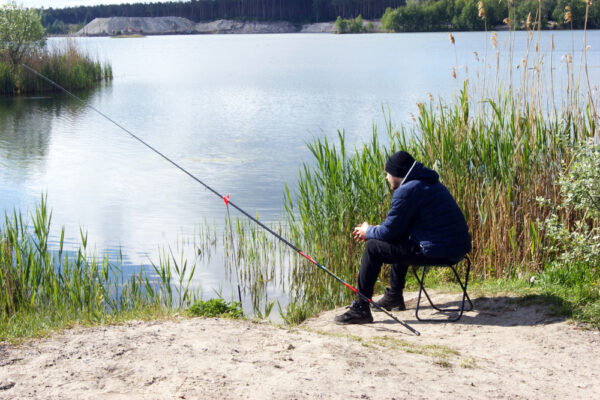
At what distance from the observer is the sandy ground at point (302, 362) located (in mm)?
3252

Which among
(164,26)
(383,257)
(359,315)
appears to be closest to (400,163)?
(383,257)

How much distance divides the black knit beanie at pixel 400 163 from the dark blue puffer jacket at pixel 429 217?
0.18 ft

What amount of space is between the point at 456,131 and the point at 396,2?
7343cm

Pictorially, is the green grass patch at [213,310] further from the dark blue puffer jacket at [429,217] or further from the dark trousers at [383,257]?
the dark blue puffer jacket at [429,217]

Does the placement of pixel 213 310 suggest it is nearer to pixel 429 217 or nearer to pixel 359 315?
pixel 359 315


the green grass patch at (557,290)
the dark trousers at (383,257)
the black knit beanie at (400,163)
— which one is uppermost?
the black knit beanie at (400,163)

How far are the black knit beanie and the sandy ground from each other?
117 centimetres

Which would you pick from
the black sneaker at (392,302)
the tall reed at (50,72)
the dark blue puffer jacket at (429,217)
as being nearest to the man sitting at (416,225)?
the dark blue puffer jacket at (429,217)

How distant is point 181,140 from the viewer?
52.1 ft

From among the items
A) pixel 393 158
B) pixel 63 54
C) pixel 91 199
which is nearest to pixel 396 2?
pixel 63 54

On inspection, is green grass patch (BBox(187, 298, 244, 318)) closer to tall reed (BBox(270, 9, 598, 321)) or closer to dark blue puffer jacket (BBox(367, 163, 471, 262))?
tall reed (BBox(270, 9, 598, 321))

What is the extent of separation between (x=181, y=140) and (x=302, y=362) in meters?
12.8

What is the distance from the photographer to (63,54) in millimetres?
24578

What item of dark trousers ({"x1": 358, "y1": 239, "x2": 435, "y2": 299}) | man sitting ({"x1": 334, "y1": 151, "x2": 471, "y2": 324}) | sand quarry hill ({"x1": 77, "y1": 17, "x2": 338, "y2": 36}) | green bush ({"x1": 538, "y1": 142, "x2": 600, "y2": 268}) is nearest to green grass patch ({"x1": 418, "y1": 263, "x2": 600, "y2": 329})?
green bush ({"x1": 538, "y1": 142, "x2": 600, "y2": 268})
